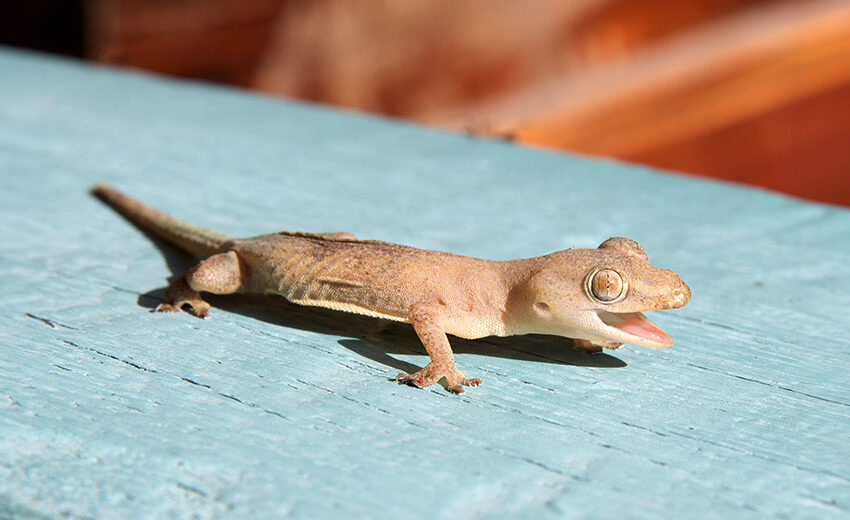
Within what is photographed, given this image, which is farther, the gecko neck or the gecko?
the gecko neck

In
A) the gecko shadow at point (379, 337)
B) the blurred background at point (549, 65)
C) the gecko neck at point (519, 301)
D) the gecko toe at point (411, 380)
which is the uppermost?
the blurred background at point (549, 65)

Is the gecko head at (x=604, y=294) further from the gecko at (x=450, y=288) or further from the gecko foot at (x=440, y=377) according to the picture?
the gecko foot at (x=440, y=377)

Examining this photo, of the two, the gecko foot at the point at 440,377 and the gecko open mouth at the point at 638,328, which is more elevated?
the gecko open mouth at the point at 638,328

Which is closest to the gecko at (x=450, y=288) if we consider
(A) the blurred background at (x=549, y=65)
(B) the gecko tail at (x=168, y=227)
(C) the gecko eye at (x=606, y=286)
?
(C) the gecko eye at (x=606, y=286)

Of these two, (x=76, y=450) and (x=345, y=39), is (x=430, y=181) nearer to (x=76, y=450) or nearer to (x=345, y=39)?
(x=76, y=450)

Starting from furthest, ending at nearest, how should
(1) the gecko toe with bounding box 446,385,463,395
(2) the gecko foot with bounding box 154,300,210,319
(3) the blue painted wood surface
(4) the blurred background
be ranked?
(4) the blurred background
(2) the gecko foot with bounding box 154,300,210,319
(1) the gecko toe with bounding box 446,385,463,395
(3) the blue painted wood surface

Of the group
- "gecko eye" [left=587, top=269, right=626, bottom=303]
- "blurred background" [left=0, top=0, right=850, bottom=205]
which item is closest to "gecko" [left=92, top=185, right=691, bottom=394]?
"gecko eye" [left=587, top=269, right=626, bottom=303]

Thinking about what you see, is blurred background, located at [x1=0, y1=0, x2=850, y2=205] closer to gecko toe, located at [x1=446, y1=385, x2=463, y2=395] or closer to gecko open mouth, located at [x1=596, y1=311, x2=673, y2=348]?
gecko open mouth, located at [x1=596, y1=311, x2=673, y2=348]
